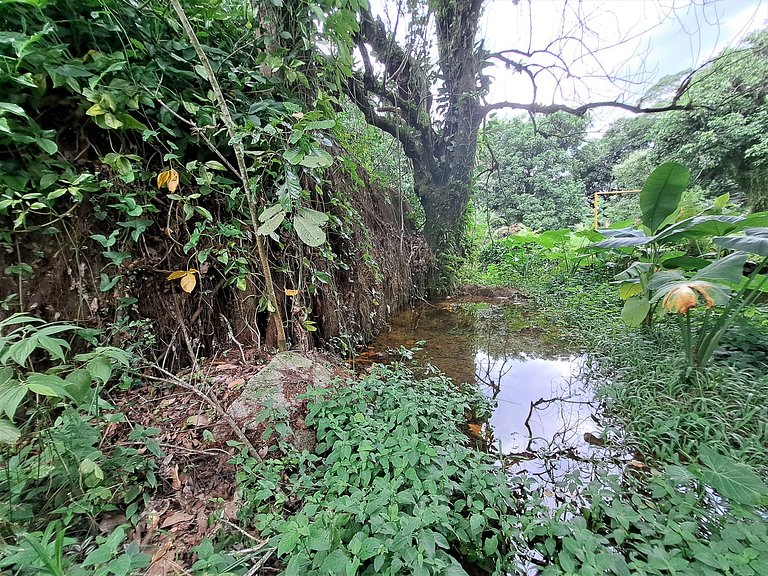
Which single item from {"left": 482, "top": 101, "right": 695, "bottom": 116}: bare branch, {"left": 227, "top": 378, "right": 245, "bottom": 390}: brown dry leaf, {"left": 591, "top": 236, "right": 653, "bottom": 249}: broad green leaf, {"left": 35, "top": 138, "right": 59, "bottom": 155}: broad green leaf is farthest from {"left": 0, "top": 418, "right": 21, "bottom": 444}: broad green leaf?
{"left": 482, "top": 101, "right": 695, "bottom": 116}: bare branch

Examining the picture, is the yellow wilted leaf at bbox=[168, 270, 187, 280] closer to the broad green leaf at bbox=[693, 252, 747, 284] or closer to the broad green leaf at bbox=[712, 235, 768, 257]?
the broad green leaf at bbox=[693, 252, 747, 284]

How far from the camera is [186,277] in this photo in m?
1.55

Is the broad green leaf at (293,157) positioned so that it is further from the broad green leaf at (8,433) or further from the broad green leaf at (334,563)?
the broad green leaf at (334,563)

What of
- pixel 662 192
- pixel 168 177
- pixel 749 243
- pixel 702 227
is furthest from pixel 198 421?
pixel 702 227

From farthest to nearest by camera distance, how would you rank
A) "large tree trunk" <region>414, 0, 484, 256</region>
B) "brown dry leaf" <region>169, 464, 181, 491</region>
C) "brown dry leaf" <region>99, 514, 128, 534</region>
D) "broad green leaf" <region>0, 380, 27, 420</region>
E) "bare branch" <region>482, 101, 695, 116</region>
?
"large tree trunk" <region>414, 0, 484, 256</region>
"bare branch" <region>482, 101, 695, 116</region>
"brown dry leaf" <region>169, 464, 181, 491</region>
"brown dry leaf" <region>99, 514, 128, 534</region>
"broad green leaf" <region>0, 380, 27, 420</region>

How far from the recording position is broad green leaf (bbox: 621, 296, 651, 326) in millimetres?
2014

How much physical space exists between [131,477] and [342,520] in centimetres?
79

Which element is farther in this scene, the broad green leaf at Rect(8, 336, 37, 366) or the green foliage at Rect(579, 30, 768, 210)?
the green foliage at Rect(579, 30, 768, 210)

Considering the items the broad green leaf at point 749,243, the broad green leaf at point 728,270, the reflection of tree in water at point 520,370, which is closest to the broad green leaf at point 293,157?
the reflection of tree in water at point 520,370

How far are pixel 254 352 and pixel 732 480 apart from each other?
2.13 metres

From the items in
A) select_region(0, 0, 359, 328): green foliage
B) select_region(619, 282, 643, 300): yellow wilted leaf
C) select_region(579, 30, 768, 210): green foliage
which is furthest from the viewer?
select_region(579, 30, 768, 210): green foliage

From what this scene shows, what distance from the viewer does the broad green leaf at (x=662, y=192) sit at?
203 centimetres

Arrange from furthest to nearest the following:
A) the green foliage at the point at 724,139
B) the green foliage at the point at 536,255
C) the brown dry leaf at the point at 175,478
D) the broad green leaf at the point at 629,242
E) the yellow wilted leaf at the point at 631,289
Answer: the green foliage at the point at 724,139, the green foliage at the point at 536,255, the yellow wilted leaf at the point at 631,289, the broad green leaf at the point at 629,242, the brown dry leaf at the point at 175,478

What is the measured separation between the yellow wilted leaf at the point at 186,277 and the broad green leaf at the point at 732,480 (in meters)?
2.22
